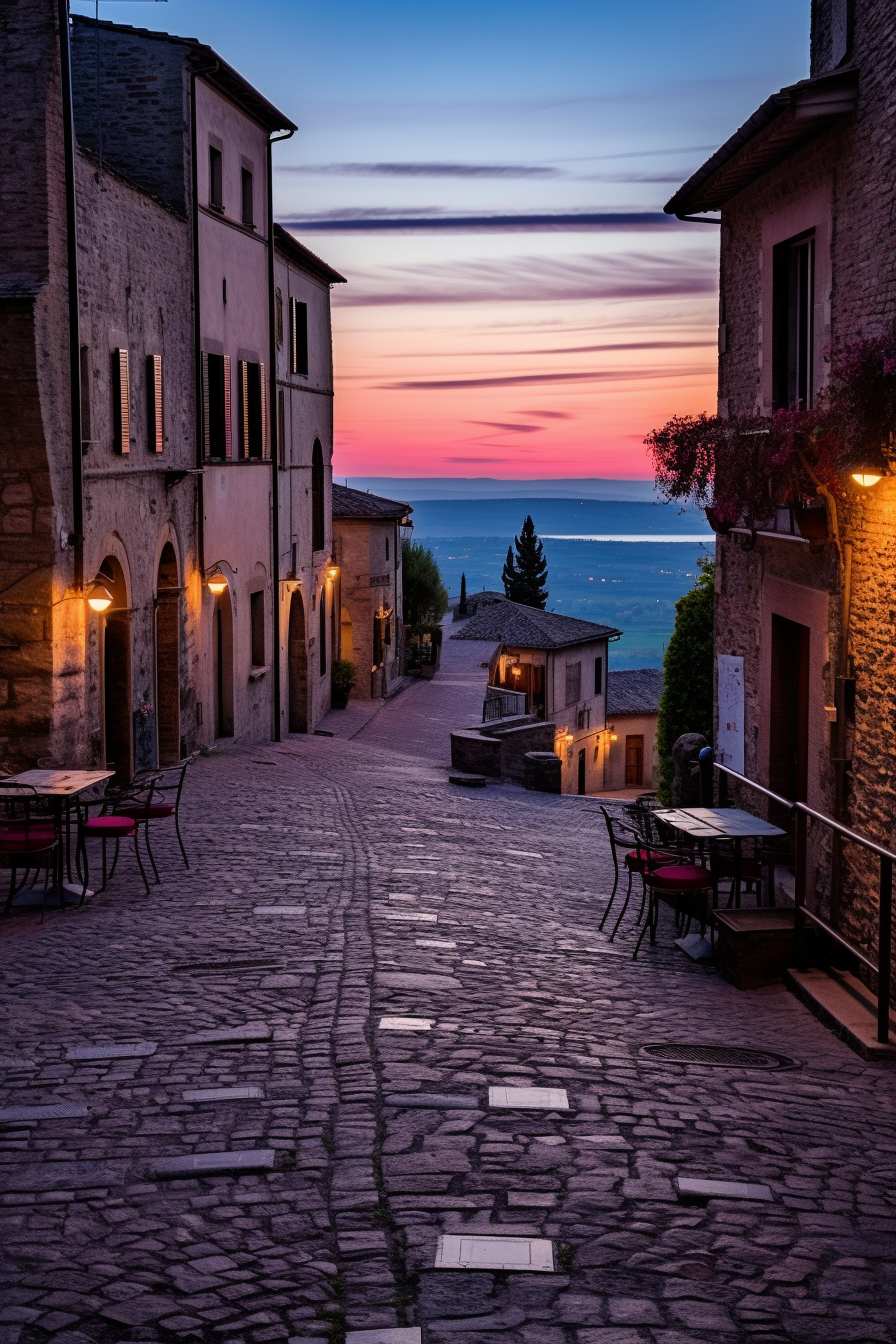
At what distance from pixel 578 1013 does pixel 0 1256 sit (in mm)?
3896

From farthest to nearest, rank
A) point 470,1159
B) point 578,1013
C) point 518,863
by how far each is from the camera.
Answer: point 518,863 < point 578,1013 < point 470,1159

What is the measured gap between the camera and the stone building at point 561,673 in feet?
159

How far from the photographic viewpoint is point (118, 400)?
1562 cm

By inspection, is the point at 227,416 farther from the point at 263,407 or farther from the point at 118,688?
the point at 118,688

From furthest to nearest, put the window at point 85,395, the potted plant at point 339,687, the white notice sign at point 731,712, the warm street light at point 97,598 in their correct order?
the potted plant at point 339,687 < the window at point 85,395 < the white notice sign at point 731,712 < the warm street light at point 97,598

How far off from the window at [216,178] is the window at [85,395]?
7247mm

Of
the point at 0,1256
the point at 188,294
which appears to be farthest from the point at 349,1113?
the point at 188,294

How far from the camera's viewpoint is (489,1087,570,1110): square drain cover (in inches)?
239

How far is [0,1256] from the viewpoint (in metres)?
4.61

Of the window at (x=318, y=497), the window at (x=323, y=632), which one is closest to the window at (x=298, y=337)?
the window at (x=318, y=497)

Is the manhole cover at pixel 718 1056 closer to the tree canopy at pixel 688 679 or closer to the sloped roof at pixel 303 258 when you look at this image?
the tree canopy at pixel 688 679

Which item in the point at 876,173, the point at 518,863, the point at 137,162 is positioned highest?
the point at 137,162

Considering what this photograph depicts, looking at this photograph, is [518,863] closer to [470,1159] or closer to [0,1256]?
[470,1159]

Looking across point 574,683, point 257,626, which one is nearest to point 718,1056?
point 257,626
